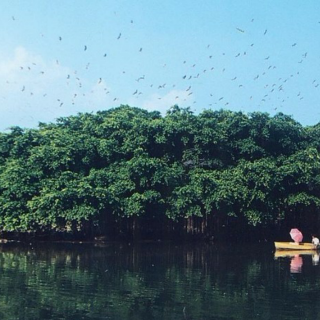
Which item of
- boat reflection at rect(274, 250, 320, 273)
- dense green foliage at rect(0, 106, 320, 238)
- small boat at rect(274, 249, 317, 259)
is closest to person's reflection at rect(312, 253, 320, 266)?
boat reflection at rect(274, 250, 320, 273)

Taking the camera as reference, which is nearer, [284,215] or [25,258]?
[25,258]

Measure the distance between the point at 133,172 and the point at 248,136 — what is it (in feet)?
27.9

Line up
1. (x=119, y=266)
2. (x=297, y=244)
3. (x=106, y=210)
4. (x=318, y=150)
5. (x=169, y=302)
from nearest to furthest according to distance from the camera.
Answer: (x=169, y=302) → (x=119, y=266) → (x=297, y=244) → (x=106, y=210) → (x=318, y=150)

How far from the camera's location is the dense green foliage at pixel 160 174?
3541cm

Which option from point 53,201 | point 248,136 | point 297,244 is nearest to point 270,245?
point 297,244

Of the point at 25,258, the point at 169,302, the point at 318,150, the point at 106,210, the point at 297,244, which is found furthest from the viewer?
the point at 318,150

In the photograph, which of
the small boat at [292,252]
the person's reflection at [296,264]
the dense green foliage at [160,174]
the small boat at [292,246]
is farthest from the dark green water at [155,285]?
the dense green foliage at [160,174]

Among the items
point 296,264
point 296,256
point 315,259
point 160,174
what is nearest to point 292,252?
point 296,256

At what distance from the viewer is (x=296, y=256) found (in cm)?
3147

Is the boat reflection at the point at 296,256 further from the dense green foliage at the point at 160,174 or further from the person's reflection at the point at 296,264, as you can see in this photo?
the dense green foliage at the point at 160,174

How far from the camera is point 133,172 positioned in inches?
1406

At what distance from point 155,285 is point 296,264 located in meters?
9.85

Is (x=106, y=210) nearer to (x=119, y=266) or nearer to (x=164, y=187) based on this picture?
(x=164, y=187)

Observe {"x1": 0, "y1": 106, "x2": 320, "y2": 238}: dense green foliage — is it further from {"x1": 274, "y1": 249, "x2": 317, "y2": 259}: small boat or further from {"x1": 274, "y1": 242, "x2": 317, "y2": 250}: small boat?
{"x1": 274, "y1": 249, "x2": 317, "y2": 259}: small boat
